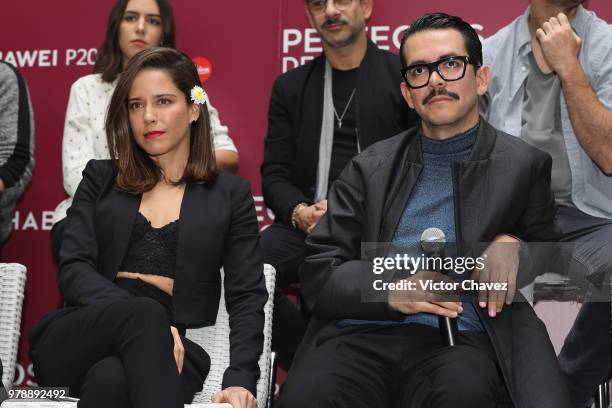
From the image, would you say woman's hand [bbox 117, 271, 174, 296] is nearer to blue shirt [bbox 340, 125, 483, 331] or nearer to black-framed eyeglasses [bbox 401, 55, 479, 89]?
blue shirt [bbox 340, 125, 483, 331]

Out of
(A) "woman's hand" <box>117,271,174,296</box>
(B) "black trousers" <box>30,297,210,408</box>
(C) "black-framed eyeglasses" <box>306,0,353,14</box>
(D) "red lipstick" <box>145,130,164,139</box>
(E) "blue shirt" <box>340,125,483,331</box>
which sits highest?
(C) "black-framed eyeglasses" <box>306,0,353,14</box>

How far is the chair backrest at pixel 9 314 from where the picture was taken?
3.11 m

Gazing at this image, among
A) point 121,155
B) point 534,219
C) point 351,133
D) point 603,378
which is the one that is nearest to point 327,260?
point 534,219

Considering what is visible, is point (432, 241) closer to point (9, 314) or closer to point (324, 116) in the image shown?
point (9, 314)

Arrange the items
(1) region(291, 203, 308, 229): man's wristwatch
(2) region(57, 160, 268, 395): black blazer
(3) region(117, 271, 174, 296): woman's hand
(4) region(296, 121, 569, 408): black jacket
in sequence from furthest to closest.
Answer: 1. (1) region(291, 203, 308, 229): man's wristwatch
2. (3) region(117, 271, 174, 296): woman's hand
3. (2) region(57, 160, 268, 395): black blazer
4. (4) region(296, 121, 569, 408): black jacket

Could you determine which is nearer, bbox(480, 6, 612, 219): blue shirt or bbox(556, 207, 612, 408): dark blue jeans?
bbox(556, 207, 612, 408): dark blue jeans

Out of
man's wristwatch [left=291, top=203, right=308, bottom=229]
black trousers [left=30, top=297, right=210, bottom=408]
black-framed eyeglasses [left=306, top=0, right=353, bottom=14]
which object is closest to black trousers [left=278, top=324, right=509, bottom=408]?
black trousers [left=30, top=297, right=210, bottom=408]

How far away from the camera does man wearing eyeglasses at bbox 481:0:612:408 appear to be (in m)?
3.36

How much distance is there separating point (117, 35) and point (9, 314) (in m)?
1.99

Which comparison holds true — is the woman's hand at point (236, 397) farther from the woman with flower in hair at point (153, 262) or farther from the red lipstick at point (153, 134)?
the red lipstick at point (153, 134)

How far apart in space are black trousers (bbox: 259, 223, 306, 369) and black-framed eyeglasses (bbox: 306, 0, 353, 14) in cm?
98

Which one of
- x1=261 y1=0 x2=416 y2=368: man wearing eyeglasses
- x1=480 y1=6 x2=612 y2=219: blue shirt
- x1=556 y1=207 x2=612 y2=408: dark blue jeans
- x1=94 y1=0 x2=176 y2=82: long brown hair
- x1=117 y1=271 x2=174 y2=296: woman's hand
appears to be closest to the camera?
x1=117 y1=271 x2=174 y2=296: woman's hand

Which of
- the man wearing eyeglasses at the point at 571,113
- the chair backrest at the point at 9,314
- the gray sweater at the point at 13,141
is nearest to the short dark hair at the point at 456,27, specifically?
the man wearing eyeglasses at the point at 571,113

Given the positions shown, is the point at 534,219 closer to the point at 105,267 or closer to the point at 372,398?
the point at 372,398
